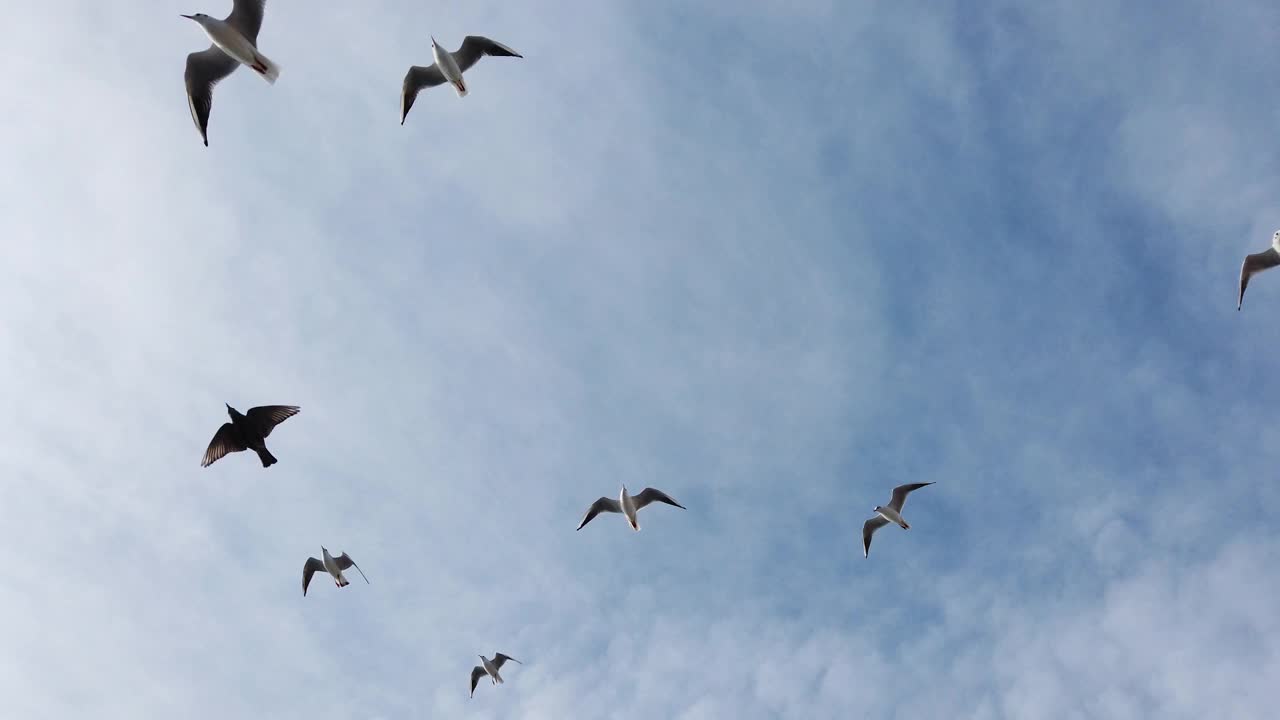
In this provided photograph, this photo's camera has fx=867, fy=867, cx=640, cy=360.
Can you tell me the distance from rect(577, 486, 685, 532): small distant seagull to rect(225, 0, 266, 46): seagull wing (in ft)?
75.5

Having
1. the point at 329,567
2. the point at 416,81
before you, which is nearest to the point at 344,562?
the point at 329,567

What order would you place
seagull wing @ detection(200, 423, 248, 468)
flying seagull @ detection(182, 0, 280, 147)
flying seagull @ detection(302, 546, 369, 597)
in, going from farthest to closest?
flying seagull @ detection(302, 546, 369, 597), seagull wing @ detection(200, 423, 248, 468), flying seagull @ detection(182, 0, 280, 147)

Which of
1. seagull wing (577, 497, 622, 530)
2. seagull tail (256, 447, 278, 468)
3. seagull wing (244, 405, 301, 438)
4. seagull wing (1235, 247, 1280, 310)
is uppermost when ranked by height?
seagull wing (1235, 247, 1280, 310)

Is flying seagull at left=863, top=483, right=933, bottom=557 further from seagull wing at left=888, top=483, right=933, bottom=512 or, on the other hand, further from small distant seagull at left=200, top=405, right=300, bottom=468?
small distant seagull at left=200, top=405, right=300, bottom=468

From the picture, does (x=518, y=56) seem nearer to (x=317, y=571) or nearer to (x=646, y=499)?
(x=646, y=499)

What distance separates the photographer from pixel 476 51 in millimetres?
30172

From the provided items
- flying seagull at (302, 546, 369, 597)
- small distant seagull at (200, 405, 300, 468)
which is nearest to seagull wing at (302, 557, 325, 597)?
flying seagull at (302, 546, 369, 597)

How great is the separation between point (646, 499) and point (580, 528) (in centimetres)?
331

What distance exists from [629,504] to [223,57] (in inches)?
933

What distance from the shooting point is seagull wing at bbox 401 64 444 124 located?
30.6 metres

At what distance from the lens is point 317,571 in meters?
40.4

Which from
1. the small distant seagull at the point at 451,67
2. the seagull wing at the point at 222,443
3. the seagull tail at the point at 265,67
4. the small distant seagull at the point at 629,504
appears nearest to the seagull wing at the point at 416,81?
the small distant seagull at the point at 451,67

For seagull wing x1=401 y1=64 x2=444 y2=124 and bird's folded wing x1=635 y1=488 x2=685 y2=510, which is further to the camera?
bird's folded wing x1=635 y1=488 x2=685 y2=510

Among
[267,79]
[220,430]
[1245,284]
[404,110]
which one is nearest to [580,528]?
[220,430]
